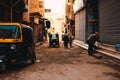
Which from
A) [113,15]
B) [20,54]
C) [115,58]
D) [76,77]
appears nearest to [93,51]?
[113,15]

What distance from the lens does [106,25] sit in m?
25.1

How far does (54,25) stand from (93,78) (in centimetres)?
12604

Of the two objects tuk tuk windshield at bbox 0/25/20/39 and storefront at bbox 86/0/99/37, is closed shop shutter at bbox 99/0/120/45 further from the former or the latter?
tuk tuk windshield at bbox 0/25/20/39

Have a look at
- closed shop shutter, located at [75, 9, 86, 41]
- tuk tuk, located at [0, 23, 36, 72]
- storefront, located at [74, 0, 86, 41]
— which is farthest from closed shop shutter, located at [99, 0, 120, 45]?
closed shop shutter, located at [75, 9, 86, 41]

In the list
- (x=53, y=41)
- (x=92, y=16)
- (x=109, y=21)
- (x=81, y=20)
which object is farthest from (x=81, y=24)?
(x=109, y=21)

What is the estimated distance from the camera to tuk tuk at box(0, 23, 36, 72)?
14.0 m

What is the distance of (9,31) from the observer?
1507 cm

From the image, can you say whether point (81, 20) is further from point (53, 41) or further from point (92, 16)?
point (92, 16)

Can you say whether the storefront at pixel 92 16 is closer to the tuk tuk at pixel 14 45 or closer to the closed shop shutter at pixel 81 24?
the closed shop shutter at pixel 81 24

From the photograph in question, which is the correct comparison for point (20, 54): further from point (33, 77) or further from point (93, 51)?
point (93, 51)

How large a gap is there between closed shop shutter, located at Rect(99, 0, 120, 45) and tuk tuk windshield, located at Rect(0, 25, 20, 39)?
8314 mm

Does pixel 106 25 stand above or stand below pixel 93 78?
above

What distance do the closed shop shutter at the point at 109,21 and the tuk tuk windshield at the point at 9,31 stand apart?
831cm

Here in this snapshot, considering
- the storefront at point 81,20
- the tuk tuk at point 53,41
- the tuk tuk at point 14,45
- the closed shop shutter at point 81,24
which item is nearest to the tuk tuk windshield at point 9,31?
the tuk tuk at point 14,45
